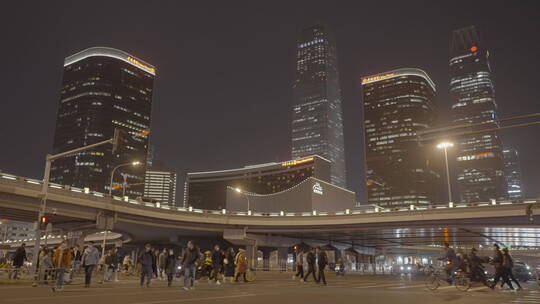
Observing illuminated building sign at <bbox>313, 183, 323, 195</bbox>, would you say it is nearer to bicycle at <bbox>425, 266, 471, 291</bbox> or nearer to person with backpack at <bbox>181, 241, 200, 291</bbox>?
bicycle at <bbox>425, 266, 471, 291</bbox>

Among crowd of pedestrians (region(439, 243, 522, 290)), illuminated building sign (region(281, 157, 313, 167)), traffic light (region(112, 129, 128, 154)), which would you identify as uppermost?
illuminated building sign (region(281, 157, 313, 167))

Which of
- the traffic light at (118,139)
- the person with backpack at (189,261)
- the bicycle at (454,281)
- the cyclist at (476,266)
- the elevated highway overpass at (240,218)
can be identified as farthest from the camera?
the elevated highway overpass at (240,218)

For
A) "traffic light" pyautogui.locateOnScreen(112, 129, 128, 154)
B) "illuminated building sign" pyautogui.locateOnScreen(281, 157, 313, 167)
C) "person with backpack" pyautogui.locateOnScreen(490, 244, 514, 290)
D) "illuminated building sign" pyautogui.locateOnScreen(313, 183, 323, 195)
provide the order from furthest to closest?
"illuminated building sign" pyautogui.locateOnScreen(281, 157, 313, 167) → "illuminated building sign" pyautogui.locateOnScreen(313, 183, 323, 195) → "traffic light" pyautogui.locateOnScreen(112, 129, 128, 154) → "person with backpack" pyautogui.locateOnScreen(490, 244, 514, 290)

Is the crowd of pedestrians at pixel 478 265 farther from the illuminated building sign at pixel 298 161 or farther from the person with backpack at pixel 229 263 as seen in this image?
the illuminated building sign at pixel 298 161

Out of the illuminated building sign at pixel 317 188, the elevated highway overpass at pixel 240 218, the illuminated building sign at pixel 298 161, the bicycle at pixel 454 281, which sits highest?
the illuminated building sign at pixel 298 161

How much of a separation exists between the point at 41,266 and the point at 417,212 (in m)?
45.0

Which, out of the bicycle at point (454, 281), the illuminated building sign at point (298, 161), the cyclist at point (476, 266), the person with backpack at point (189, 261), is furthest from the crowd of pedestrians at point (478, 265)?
the illuminated building sign at point (298, 161)

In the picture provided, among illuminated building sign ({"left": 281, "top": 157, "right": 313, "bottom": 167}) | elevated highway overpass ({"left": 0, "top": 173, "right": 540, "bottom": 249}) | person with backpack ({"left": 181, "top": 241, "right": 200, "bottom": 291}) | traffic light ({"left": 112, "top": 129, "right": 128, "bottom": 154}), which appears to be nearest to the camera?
person with backpack ({"left": 181, "top": 241, "right": 200, "bottom": 291})

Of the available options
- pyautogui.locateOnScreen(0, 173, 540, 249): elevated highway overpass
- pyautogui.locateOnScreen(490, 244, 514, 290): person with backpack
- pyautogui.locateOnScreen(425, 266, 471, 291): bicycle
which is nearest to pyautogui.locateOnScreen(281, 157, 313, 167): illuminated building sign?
pyautogui.locateOnScreen(0, 173, 540, 249): elevated highway overpass

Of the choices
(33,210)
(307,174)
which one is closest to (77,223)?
(33,210)

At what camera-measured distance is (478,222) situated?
5275cm

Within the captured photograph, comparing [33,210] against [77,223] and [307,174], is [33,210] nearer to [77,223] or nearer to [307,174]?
[77,223]

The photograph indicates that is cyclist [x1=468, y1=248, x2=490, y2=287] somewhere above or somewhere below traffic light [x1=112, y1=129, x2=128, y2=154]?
below

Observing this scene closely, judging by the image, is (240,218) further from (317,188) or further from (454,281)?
(454,281)
